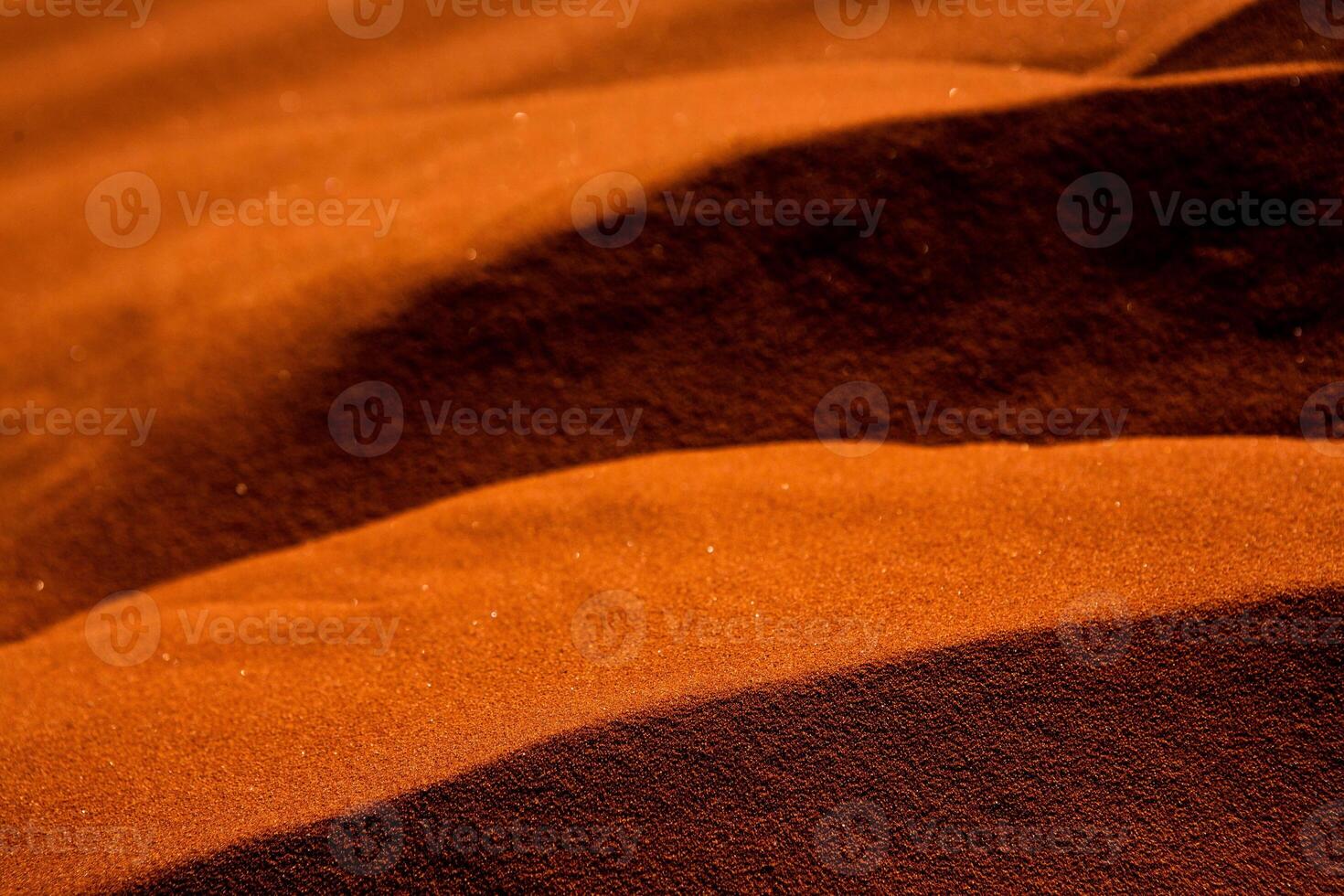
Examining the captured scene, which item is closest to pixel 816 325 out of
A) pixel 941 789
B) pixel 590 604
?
pixel 590 604

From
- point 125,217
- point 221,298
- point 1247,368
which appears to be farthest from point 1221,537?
point 125,217

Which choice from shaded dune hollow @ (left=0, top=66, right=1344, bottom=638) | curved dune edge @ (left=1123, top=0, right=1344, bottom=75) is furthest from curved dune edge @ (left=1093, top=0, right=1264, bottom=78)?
shaded dune hollow @ (left=0, top=66, right=1344, bottom=638)

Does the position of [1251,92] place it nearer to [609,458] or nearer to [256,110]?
[609,458]

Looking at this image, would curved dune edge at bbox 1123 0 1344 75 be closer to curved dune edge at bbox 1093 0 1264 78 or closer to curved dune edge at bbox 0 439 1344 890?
curved dune edge at bbox 1093 0 1264 78

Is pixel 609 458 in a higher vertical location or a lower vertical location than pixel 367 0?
lower

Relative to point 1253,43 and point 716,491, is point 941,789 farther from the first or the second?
point 1253,43

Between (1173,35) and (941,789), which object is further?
(1173,35)

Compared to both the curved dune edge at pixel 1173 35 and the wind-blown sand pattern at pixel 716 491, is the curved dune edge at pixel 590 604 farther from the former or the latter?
the curved dune edge at pixel 1173 35
